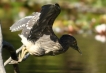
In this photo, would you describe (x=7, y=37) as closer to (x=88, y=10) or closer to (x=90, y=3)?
(x=88, y=10)

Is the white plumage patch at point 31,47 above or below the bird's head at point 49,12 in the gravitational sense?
below

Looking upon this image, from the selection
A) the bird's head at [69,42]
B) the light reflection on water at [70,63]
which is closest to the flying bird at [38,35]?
the bird's head at [69,42]

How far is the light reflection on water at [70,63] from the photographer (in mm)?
11008

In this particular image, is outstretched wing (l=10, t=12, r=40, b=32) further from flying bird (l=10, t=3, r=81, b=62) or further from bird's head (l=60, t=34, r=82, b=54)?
bird's head (l=60, t=34, r=82, b=54)

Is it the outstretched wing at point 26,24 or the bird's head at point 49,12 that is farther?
the outstretched wing at point 26,24

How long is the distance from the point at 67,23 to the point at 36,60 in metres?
7.69

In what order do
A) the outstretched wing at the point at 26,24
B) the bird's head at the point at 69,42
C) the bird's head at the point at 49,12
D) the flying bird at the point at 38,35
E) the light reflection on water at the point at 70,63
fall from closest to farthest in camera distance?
the bird's head at the point at 49,12
the flying bird at the point at 38,35
the outstretched wing at the point at 26,24
the bird's head at the point at 69,42
the light reflection on water at the point at 70,63

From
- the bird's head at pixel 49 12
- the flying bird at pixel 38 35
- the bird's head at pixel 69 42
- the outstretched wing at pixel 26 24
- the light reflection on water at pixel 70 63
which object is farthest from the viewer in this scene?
the light reflection on water at pixel 70 63

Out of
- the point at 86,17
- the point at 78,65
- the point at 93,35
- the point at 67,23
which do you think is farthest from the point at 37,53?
the point at 86,17

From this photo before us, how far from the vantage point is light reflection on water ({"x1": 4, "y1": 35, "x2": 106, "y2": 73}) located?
36.1 feet

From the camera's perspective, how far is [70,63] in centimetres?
1198

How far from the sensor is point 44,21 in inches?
304

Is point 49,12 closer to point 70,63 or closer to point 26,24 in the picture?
point 26,24

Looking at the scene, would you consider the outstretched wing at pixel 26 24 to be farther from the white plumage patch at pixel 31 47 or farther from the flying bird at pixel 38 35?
the white plumage patch at pixel 31 47
